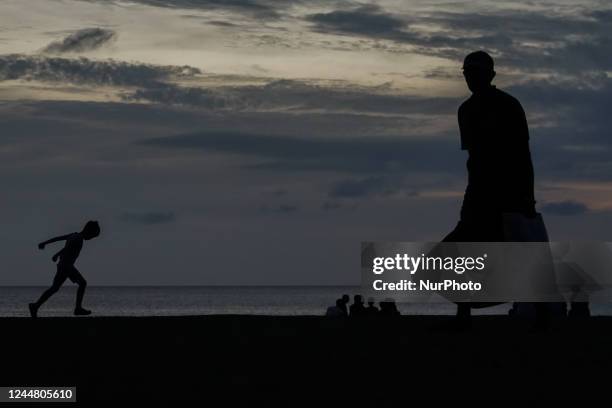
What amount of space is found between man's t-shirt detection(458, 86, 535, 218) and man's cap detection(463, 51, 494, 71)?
0.97 feet

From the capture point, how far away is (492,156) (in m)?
13.4

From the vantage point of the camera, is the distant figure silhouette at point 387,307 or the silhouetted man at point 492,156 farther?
the distant figure silhouette at point 387,307

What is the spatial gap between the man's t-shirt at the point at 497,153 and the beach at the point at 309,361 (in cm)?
137

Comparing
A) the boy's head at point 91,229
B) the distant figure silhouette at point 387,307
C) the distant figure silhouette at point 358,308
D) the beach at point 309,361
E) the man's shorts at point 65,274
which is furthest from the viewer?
the distant figure silhouette at point 358,308

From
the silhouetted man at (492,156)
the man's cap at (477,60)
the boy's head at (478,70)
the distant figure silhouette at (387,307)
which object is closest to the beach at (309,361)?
the silhouetted man at (492,156)

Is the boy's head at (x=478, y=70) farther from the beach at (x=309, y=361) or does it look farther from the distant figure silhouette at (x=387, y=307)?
the distant figure silhouette at (x=387, y=307)

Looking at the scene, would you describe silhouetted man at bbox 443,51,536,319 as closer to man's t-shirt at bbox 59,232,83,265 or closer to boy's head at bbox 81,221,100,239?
boy's head at bbox 81,221,100,239

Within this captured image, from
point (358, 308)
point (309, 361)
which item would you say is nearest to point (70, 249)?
point (358, 308)

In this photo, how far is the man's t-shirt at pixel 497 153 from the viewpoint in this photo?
13.3 m

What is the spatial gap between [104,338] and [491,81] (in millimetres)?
4874

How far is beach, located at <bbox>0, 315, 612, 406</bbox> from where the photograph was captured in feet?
29.4

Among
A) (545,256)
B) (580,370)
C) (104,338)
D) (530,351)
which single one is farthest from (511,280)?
(104,338)

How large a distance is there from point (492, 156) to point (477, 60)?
989 mm

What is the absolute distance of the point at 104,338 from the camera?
13.9m
